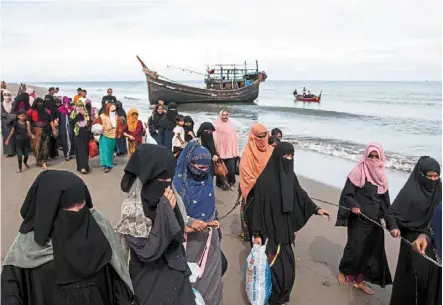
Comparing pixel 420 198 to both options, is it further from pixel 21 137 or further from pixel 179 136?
pixel 21 137

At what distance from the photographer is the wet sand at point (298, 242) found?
396cm

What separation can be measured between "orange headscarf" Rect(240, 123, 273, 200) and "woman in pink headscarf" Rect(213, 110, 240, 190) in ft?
8.43

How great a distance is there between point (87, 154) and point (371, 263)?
5.89 m

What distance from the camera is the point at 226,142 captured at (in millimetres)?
7371

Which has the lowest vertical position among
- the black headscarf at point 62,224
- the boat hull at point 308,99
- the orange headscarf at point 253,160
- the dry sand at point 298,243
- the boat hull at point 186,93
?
the boat hull at point 308,99

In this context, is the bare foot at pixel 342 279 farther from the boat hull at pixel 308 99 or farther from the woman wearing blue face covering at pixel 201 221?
the boat hull at pixel 308 99

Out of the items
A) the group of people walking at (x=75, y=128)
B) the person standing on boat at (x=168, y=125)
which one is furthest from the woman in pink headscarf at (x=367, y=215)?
the group of people walking at (x=75, y=128)

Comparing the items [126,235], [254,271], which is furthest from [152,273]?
[254,271]

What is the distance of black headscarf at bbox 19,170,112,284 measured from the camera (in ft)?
6.29

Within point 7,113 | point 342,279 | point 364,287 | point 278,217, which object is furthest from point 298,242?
point 7,113

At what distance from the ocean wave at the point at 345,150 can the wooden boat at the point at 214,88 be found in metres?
15.8

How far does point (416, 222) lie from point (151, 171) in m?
2.25

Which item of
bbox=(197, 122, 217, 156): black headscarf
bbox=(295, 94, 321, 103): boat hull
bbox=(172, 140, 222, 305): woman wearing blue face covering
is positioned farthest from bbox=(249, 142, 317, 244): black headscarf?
bbox=(295, 94, 321, 103): boat hull

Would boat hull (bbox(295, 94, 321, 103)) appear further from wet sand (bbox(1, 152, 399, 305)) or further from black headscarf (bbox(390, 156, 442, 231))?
black headscarf (bbox(390, 156, 442, 231))
